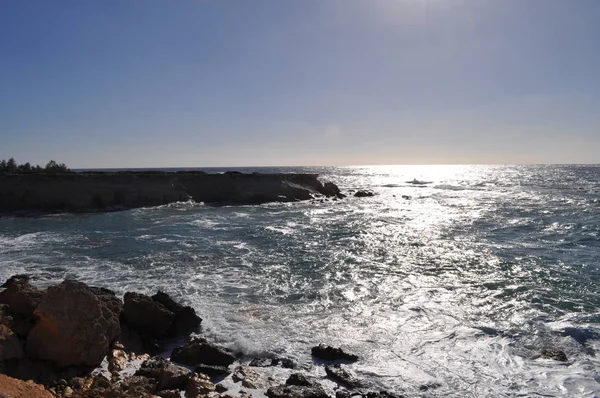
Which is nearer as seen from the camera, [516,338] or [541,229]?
[516,338]

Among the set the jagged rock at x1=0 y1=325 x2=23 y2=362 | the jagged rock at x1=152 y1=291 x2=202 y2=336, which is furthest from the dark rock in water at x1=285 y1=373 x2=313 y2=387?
the jagged rock at x1=0 y1=325 x2=23 y2=362

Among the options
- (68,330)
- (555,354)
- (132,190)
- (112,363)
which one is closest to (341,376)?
(112,363)

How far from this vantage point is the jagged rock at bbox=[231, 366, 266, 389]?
7383 millimetres

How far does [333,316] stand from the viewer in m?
10.7

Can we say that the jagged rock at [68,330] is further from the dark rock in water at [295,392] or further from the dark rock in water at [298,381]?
the dark rock in water at [298,381]

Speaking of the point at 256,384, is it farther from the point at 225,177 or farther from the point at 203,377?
the point at 225,177

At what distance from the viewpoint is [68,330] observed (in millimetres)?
7547

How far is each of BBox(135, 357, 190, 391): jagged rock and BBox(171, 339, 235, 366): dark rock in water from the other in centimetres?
41

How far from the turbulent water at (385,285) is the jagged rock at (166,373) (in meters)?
1.65

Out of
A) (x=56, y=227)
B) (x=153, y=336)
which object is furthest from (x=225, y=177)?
(x=153, y=336)

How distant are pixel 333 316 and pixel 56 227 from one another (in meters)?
22.7

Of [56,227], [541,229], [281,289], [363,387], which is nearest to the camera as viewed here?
[363,387]

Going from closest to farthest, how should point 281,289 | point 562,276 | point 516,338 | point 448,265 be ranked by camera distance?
1. point 516,338
2. point 281,289
3. point 562,276
4. point 448,265

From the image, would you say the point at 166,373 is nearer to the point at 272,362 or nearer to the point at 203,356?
the point at 203,356
